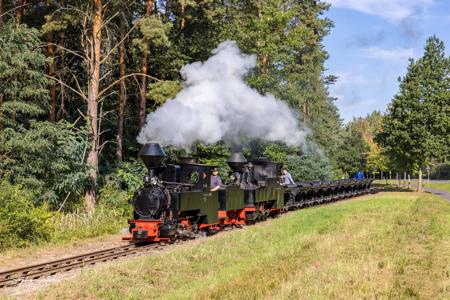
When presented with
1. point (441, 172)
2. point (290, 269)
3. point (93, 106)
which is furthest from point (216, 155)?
point (441, 172)

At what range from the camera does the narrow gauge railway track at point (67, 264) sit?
1048 centimetres

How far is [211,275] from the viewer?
1073cm

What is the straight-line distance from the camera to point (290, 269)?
10.4m

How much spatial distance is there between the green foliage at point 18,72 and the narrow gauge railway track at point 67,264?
24.4 ft

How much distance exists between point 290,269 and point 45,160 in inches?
450

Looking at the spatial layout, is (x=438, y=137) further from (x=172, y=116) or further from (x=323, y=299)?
(x=323, y=299)

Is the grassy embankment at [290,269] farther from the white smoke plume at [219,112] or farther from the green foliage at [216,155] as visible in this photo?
the green foliage at [216,155]

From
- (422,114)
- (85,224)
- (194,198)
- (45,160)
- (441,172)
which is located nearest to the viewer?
(194,198)

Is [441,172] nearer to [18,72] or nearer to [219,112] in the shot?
[219,112]

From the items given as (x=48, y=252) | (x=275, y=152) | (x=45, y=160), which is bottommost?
(x=48, y=252)

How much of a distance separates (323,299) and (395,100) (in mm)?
38021

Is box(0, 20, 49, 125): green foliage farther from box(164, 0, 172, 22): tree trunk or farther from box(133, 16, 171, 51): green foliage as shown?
box(164, 0, 172, 22): tree trunk

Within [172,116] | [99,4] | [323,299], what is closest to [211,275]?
[323,299]

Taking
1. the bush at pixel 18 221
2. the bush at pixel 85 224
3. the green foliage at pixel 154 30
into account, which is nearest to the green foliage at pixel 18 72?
the bush at pixel 18 221
